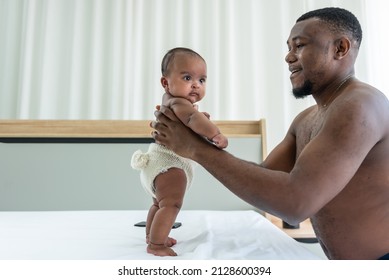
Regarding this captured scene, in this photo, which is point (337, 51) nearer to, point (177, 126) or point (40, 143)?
point (177, 126)

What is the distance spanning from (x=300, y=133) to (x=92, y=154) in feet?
4.45

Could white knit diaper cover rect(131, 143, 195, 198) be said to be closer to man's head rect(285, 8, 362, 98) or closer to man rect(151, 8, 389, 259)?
man rect(151, 8, 389, 259)

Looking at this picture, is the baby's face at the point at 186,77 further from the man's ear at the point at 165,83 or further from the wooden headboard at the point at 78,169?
the wooden headboard at the point at 78,169

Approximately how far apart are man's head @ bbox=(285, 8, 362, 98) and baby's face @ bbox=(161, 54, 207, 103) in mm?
276

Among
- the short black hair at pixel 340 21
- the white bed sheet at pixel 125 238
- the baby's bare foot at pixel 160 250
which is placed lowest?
the white bed sheet at pixel 125 238

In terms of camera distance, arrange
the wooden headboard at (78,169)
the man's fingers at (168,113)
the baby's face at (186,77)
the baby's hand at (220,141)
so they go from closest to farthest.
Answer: the baby's hand at (220,141) < the man's fingers at (168,113) < the baby's face at (186,77) < the wooden headboard at (78,169)

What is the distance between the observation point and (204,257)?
0.79 metres

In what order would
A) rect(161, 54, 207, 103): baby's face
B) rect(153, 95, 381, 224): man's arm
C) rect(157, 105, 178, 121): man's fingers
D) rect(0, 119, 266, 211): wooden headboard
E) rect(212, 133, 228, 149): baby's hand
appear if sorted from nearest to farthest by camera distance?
rect(153, 95, 381, 224): man's arm, rect(212, 133, 228, 149): baby's hand, rect(157, 105, 178, 121): man's fingers, rect(161, 54, 207, 103): baby's face, rect(0, 119, 266, 211): wooden headboard

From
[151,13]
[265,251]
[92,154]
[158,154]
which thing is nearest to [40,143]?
[92,154]

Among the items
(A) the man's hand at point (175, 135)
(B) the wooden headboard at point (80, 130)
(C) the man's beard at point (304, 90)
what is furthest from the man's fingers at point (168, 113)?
(B) the wooden headboard at point (80, 130)

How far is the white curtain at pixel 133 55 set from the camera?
2.00m

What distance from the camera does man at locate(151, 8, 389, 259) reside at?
58cm

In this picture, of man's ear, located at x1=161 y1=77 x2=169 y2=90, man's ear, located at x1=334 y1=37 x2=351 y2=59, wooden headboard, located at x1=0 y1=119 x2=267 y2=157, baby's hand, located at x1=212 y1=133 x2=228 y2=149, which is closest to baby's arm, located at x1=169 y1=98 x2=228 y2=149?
baby's hand, located at x1=212 y1=133 x2=228 y2=149

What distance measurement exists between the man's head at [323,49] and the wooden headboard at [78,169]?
1.11 meters
